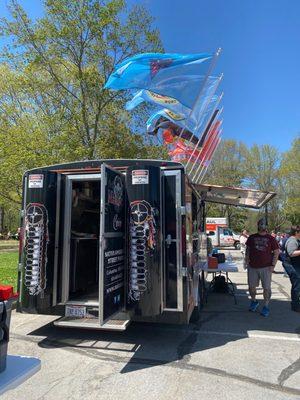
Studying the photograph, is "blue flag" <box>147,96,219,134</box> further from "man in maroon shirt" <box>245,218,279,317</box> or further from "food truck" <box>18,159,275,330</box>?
"food truck" <box>18,159,275,330</box>

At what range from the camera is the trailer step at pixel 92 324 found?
5434 mm

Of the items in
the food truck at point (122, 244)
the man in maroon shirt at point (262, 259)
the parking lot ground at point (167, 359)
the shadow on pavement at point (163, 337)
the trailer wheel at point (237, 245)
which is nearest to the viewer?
the parking lot ground at point (167, 359)

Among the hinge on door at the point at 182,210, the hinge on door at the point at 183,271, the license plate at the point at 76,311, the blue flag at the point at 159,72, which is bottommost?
the license plate at the point at 76,311

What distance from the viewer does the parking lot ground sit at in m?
4.37

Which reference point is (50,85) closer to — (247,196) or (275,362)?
(247,196)

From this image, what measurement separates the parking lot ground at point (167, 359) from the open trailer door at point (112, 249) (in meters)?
0.58

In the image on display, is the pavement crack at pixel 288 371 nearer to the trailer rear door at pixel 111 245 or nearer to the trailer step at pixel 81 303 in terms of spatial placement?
the trailer rear door at pixel 111 245

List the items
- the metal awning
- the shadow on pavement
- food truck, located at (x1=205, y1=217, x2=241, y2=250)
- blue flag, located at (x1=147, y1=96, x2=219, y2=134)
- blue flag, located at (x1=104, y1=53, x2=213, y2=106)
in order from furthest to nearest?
food truck, located at (x1=205, y1=217, x2=241, y2=250)
blue flag, located at (x1=147, y1=96, x2=219, y2=134)
blue flag, located at (x1=104, y1=53, x2=213, y2=106)
the metal awning
the shadow on pavement

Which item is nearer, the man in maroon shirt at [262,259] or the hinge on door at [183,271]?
the hinge on door at [183,271]

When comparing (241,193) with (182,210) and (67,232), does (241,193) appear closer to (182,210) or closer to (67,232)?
(182,210)

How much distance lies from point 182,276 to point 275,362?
1661 mm

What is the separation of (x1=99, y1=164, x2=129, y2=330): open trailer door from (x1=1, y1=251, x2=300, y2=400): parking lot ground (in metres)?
0.58

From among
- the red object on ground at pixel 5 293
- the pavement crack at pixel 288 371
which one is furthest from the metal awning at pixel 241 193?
the red object on ground at pixel 5 293

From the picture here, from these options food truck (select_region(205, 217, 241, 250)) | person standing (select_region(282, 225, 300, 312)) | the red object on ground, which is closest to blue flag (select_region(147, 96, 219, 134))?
person standing (select_region(282, 225, 300, 312))
